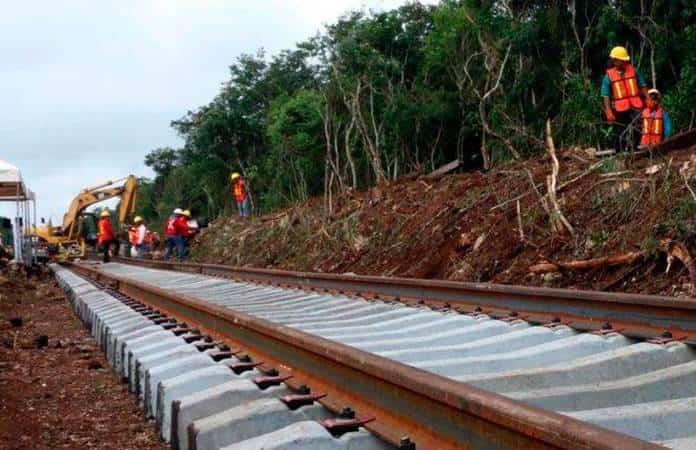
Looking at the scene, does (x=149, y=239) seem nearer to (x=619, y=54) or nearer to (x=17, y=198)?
(x=17, y=198)

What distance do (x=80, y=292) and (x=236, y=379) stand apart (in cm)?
757

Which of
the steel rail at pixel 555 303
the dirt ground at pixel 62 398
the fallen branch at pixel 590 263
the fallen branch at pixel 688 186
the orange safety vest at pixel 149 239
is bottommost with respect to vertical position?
the dirt ground at pixel 62 398

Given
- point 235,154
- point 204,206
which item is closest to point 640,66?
point 235,154

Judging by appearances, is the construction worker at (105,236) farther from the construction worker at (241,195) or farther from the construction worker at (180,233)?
the construction worker at (241,195)

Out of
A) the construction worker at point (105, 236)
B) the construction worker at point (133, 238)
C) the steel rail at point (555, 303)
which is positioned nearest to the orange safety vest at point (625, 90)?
the steel rail at point (555, 303)

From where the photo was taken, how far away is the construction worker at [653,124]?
10359 millimetres

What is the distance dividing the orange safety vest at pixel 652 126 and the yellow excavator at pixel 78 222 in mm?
19476

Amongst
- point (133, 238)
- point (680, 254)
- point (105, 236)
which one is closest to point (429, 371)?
point (680, 254)

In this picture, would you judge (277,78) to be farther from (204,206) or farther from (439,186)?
(439,186)

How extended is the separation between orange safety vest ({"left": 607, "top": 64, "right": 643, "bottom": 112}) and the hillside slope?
88cm

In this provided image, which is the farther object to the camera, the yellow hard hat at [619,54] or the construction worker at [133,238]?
the construction worker at [133,238]

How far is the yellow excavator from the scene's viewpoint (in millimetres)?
26344

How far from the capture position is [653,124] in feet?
34.7

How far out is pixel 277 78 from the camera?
4241 cm
